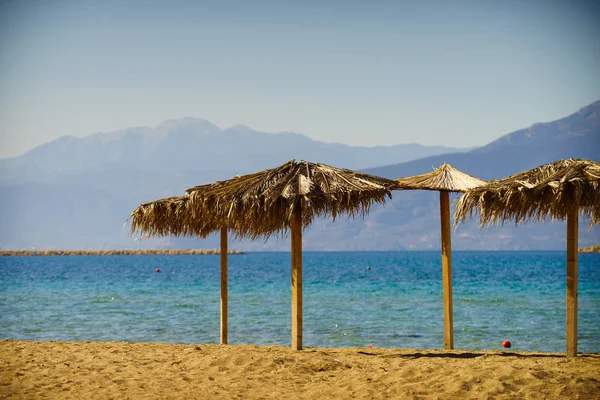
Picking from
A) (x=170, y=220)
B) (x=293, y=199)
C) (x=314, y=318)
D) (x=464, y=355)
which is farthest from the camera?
(x=314, y=318)

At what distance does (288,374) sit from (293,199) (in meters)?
2.25

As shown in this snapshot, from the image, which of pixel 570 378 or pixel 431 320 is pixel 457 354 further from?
pixel 431 320

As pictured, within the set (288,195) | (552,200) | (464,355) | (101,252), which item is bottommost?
(101,252)

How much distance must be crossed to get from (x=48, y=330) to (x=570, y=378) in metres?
12.4

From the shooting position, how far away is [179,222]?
11.7m

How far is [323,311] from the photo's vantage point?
835 inches

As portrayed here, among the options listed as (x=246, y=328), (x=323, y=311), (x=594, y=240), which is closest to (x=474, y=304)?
(x=323, y=311)

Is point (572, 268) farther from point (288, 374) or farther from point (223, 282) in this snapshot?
point (223, 282)

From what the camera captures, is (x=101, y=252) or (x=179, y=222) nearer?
(x=179, y=222)

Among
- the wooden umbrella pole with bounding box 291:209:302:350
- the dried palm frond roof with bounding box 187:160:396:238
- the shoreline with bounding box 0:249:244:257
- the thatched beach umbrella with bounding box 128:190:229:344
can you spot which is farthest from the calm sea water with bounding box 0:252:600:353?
the shoreline with bounding box 0:249:244:257

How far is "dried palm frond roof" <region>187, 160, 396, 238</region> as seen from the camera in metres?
9.48

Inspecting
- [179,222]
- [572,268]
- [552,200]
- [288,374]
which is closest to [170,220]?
[179,222]

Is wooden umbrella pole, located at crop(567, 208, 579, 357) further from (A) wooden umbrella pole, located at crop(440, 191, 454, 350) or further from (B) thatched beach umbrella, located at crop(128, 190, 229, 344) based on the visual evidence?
(B) thatched beach umbrella, located at crop(128, 190, 229, 344)

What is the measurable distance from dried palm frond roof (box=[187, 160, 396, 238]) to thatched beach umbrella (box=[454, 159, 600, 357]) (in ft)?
4.19
